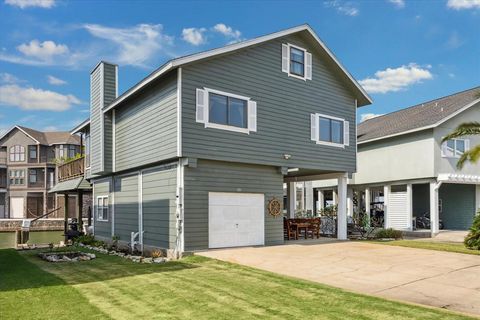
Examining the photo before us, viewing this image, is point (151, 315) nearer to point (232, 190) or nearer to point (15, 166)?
point (232, 190)

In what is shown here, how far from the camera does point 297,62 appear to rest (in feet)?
54.4

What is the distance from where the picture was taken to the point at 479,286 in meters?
8.45

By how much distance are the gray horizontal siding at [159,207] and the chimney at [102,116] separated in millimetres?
3002

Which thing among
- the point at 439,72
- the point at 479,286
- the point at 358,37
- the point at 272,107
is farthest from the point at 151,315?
the point at 439,72

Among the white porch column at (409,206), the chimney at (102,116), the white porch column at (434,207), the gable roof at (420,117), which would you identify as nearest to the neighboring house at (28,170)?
the chimney at (102,116)

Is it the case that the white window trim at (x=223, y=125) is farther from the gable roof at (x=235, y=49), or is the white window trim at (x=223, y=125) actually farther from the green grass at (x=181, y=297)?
the green grass at (x=181, y=297)

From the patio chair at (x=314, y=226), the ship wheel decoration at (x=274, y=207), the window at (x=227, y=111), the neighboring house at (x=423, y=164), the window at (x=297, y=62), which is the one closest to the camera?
the window at (x=227, y=111)

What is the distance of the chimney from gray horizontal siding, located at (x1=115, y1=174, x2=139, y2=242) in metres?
1.02

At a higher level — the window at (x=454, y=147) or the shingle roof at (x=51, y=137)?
the shingle roof at (x=51, y=137)

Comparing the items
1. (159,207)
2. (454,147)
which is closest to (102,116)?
(159,207)

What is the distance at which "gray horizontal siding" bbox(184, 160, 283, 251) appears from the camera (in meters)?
13.2

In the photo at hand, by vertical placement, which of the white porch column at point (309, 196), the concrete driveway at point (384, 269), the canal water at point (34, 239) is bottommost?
the canal water at point (34, 239)

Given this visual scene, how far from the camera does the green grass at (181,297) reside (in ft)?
20.8

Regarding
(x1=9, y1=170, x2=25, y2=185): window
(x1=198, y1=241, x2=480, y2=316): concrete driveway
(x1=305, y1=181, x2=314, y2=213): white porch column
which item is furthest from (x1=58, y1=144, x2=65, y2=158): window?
(x1=198, y1=241, x2=480, y2=316): concrete driveway
